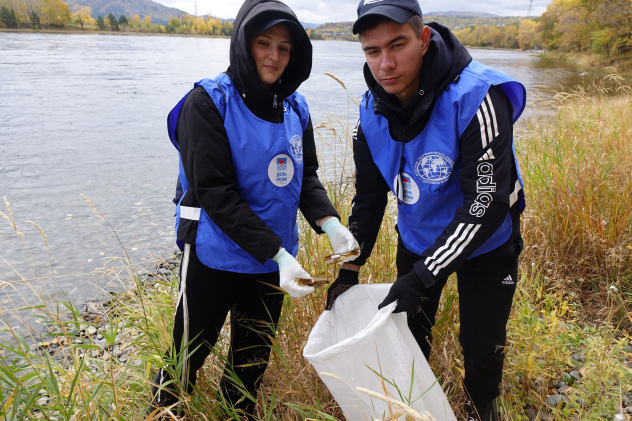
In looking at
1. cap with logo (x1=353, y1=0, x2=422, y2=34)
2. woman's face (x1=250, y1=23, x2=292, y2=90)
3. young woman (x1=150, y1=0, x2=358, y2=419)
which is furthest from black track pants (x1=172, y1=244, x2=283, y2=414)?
cap with logo (x1=353, y1=0, x2=422, y2=34)

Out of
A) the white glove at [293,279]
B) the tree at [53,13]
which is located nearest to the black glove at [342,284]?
the white glove at [293,279]

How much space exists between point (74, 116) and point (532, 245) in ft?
37.5

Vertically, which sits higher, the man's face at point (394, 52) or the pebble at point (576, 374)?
the man's face at point (394, 52)

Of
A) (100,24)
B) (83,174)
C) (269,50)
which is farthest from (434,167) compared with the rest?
→ (100,24)

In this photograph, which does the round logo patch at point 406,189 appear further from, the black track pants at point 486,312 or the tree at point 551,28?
the tree at point 551,28

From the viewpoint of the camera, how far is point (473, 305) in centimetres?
181

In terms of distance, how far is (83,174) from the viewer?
25.4ft

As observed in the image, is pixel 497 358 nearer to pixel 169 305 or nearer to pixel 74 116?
pixel 169 305

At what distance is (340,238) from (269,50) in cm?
84

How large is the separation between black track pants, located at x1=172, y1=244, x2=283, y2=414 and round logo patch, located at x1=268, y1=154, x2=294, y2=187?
43 centimetres

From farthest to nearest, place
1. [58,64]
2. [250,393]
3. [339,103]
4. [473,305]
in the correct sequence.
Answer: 1. [58,64]
2. [339,103]
3. [250,393]
4. [473,305]

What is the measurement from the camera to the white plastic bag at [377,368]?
1.53 metres

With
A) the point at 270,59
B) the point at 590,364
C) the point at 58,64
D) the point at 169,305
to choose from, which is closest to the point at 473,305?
the point at 590,364

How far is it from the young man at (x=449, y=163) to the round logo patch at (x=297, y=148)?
257 millimetres
